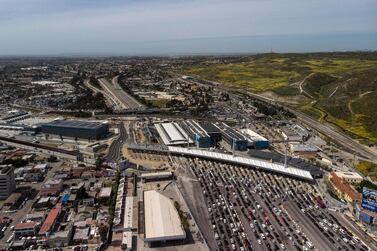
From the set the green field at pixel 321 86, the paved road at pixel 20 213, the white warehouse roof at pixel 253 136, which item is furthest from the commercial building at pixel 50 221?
the green field at pixel 321 86

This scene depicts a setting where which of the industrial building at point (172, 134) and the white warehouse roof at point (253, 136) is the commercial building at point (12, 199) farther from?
the white warehouse roof at point (253, 136)

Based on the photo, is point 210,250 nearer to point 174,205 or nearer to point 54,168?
point 174,205

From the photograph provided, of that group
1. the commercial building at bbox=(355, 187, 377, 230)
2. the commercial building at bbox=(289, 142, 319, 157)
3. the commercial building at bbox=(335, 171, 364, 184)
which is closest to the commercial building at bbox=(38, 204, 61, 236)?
the commercial building at bbox=(355, 187, 377, 230)

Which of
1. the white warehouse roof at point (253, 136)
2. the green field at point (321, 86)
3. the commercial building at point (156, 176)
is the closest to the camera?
the commercial building at point (156, 176)

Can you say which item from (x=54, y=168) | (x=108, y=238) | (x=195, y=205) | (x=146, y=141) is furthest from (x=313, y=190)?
(x=54, y=168)

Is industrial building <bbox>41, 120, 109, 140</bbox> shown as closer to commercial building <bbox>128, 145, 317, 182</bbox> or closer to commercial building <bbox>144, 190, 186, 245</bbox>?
commercial building <bbox>128, 145, 317, 182</bbox>
